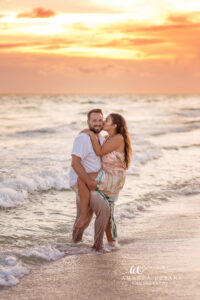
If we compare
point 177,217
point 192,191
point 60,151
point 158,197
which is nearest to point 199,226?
point 177,217

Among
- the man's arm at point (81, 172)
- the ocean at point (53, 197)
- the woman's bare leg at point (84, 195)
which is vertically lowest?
the ocean at point (53, 197)

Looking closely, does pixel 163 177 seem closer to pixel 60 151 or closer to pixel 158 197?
pixel 158 197

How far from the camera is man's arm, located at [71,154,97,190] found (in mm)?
5965

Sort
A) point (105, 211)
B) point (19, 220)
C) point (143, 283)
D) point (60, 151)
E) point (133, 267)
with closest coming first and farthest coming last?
point (143, 283) → point (133, 267) → point (105, 211) → point (19, 220) → point (60, 151)

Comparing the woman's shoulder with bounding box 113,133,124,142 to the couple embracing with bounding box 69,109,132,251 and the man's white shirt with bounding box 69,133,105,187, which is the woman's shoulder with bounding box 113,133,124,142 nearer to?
the couple embracing with bounding box 69,109,132,251

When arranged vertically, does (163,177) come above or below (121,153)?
below

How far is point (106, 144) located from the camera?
6.04m

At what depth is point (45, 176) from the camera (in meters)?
11.5

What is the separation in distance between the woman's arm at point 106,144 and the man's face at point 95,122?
0.09m

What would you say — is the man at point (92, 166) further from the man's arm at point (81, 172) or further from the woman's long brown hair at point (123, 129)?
the woman's long brown hair at point (123, 129)

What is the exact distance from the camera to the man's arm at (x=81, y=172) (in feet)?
19.6

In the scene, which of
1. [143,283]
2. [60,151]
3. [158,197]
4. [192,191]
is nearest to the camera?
[143,283]

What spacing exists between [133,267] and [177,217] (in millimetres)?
2759

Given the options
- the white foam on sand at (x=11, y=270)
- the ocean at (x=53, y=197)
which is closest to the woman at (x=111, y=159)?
the ocean at (x=53, y=197)
